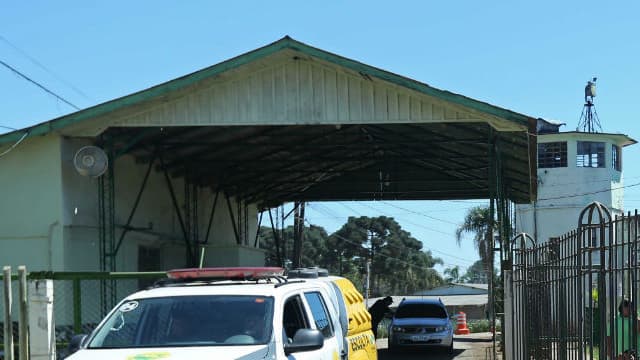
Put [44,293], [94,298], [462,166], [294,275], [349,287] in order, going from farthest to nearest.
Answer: [462,166], [94,298], [349,287], [44,293], [294,275]

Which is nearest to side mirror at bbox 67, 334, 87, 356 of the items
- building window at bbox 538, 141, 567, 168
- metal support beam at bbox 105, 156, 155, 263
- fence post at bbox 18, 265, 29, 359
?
fence post at bbox 18, 265, 29, 359

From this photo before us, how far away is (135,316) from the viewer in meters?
7.92

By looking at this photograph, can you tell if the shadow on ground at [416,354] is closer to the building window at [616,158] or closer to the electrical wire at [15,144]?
the electrical wire at [15,144]

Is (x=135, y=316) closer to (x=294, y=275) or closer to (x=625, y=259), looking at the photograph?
(x=294, y=275)

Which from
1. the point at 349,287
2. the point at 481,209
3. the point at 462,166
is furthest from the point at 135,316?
the point at 481,209

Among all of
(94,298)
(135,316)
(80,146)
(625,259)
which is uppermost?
(80,146)

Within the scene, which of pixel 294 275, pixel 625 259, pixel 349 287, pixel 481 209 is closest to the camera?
pixel 625 259

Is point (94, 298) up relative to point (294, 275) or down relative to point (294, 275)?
down

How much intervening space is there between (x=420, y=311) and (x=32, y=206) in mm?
12572

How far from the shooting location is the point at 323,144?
78.7ft

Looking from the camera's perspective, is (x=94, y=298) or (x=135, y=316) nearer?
(x=135, y=316)

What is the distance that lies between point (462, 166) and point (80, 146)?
12458 millimetres

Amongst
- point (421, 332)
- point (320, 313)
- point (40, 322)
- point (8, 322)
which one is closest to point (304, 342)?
point (320, 313)

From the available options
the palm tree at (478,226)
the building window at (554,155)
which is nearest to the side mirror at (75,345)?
the building window at (554,155)
